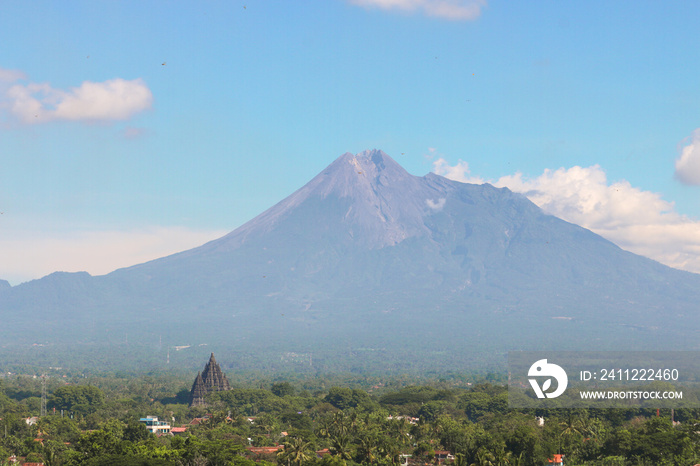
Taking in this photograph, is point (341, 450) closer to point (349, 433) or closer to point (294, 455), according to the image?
point (294, 455)

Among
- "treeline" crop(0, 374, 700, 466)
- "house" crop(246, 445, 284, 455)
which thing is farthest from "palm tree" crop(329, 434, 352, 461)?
"house" crop(246, 445, 284, 455)

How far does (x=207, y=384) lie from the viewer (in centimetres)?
14588

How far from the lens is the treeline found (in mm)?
68000

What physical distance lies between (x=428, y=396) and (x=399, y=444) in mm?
44730

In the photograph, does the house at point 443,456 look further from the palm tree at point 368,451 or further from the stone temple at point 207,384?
the stone temple at point 207,384

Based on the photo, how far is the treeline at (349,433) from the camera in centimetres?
6800

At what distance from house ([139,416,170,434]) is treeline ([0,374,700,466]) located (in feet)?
15.2

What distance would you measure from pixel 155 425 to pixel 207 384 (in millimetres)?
41429

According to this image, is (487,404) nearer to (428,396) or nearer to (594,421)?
(428,396)

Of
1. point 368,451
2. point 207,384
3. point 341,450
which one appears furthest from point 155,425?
point 207,384

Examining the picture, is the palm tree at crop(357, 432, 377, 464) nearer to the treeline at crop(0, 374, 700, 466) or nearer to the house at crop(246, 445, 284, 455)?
the treeline at crop(0, 374, 700, 466)

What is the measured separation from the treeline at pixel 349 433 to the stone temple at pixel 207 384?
13.9 feet

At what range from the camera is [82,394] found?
128125 mm

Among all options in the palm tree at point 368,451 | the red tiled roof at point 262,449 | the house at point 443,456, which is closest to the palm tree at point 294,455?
the palm tree at point 368,451
